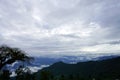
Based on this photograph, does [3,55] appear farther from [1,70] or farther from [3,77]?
[3,77]

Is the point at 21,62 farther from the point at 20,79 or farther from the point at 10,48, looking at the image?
the point at 20,79

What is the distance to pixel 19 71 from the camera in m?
36.5

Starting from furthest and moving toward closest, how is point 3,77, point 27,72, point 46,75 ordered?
point 46,75 < point 3,77 < point 27,72

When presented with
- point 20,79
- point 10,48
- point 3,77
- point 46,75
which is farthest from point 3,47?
point 46,75

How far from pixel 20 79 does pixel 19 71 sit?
24.4 ft

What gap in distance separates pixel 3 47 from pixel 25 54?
3279 mm

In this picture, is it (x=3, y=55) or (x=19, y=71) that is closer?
(x=3, y=55)

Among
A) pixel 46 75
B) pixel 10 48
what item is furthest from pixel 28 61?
pixel 46 75

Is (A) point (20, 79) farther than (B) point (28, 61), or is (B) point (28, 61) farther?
(A) point (20, 79)

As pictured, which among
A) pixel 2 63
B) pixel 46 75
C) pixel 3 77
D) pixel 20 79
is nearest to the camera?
pixel 2 63

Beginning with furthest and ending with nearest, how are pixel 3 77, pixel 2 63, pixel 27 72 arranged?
pixel 3 77 < pixel 27 72 < pixel 2 63

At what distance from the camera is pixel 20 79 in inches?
1714

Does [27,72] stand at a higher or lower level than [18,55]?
lower

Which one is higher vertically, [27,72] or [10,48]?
[10,48]
